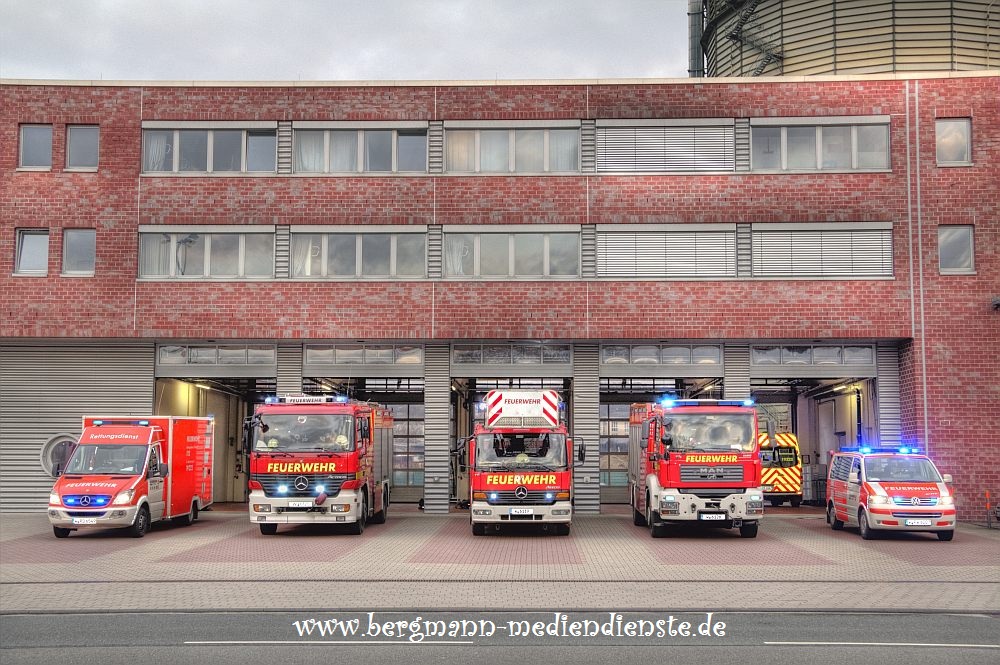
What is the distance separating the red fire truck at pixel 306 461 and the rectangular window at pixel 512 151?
373 inches

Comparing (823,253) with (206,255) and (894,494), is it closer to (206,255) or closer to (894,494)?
(894,494)

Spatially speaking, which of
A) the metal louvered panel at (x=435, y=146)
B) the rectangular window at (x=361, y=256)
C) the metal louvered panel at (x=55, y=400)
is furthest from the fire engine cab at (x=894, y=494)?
the metal louvered panel at (x=55, y=400)

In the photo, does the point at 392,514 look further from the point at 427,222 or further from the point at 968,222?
the point at 968,222

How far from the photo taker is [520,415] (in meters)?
24.3

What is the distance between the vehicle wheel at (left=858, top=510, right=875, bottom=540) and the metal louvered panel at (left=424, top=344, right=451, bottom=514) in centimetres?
1144

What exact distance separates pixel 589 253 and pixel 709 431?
8.56m

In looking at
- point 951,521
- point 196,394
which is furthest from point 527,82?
point 951,521

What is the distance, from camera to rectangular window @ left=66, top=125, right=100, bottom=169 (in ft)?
103

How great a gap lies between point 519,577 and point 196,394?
19162mm

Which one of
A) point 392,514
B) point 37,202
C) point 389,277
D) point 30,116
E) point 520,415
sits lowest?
point 392,514

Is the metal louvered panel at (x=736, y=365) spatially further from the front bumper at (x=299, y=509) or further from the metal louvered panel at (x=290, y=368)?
the front bumper at (x=299, y=509)

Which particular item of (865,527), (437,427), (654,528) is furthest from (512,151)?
(865,527)

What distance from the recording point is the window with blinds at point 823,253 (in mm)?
30312

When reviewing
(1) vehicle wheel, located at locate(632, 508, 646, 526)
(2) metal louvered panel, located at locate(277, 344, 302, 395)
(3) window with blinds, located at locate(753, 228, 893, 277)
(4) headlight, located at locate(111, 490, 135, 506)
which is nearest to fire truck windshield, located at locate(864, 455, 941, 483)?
(1) vehicle wheel, located at locate(632, 508, 646, 526)
